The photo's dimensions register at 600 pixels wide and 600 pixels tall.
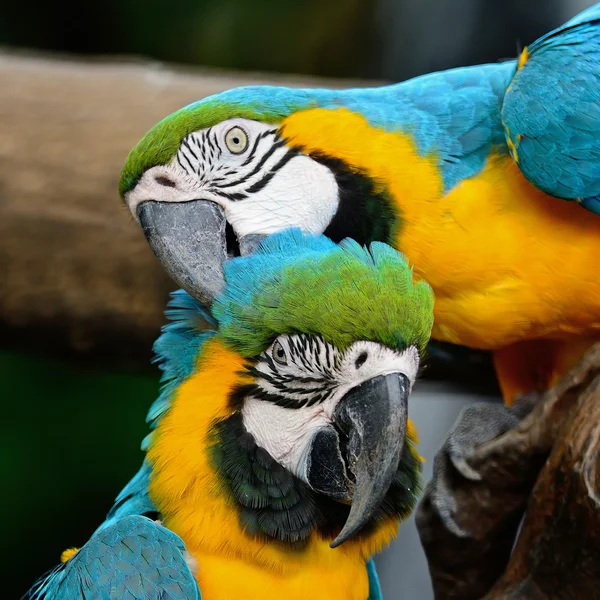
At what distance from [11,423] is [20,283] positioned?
4.29 ft

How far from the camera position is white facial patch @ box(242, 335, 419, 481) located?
1.32 m

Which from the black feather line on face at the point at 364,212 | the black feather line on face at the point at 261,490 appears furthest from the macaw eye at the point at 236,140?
the black feather line on face at the point at 261,490

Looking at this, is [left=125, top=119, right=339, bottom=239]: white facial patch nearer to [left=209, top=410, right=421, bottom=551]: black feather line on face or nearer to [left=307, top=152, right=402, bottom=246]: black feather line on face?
[left=307, top=152, right=402, bottom=246]: black feather line on face

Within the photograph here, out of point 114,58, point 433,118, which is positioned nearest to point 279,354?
point 433,118

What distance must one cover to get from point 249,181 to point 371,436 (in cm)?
77

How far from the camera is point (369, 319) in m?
1.31

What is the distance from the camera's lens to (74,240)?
267 cm

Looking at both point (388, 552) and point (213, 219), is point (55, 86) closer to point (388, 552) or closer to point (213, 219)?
point (213, 219)

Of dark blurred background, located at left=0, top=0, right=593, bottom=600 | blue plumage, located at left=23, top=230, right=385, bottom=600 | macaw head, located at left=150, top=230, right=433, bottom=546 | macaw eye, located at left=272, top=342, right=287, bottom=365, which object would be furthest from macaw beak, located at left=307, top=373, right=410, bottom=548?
dark blurred background, located at left=0, top=0, right=593, bottom=600

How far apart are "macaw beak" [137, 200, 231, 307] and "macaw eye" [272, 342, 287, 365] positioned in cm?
31

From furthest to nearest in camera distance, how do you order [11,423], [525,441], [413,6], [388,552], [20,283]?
1. [413,6]
2. [11,423]
3. [20,283]
4. [388,552]
5. [525,441]

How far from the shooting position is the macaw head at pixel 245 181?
1.83 metres

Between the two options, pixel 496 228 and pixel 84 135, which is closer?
pixel 496 228

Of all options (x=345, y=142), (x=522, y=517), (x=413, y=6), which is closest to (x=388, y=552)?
(x=522, y=517)
